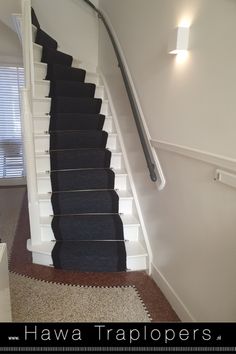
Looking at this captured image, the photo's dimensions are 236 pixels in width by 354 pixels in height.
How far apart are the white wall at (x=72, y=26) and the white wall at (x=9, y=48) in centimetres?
63

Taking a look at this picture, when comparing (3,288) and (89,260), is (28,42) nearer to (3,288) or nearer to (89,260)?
(89,260)

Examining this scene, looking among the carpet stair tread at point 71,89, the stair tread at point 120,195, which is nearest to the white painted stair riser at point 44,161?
the stair tread at point 120,195

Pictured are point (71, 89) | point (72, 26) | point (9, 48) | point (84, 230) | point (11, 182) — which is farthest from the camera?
point (11, 182)

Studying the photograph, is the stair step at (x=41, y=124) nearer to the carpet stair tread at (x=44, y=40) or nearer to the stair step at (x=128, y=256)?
the carpet stair tread at (x=44, y=40)

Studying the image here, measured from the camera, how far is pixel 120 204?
257cm

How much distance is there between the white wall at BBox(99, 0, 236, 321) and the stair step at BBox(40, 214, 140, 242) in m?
0.17

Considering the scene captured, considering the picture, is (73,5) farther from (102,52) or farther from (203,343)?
(203,343)

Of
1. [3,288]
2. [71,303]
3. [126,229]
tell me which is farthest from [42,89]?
[3,288]

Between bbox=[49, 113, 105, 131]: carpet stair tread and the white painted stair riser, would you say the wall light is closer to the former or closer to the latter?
the white painted stair riser

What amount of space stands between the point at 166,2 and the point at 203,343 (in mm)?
1983

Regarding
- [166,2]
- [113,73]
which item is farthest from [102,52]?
[166,2]

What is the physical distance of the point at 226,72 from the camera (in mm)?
1218

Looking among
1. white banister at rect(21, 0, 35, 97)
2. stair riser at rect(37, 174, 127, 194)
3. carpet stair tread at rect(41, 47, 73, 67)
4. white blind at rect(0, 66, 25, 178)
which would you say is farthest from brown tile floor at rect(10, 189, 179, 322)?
white blind at rect(0, 66, 25, 178)

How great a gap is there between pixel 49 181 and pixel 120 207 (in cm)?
74
